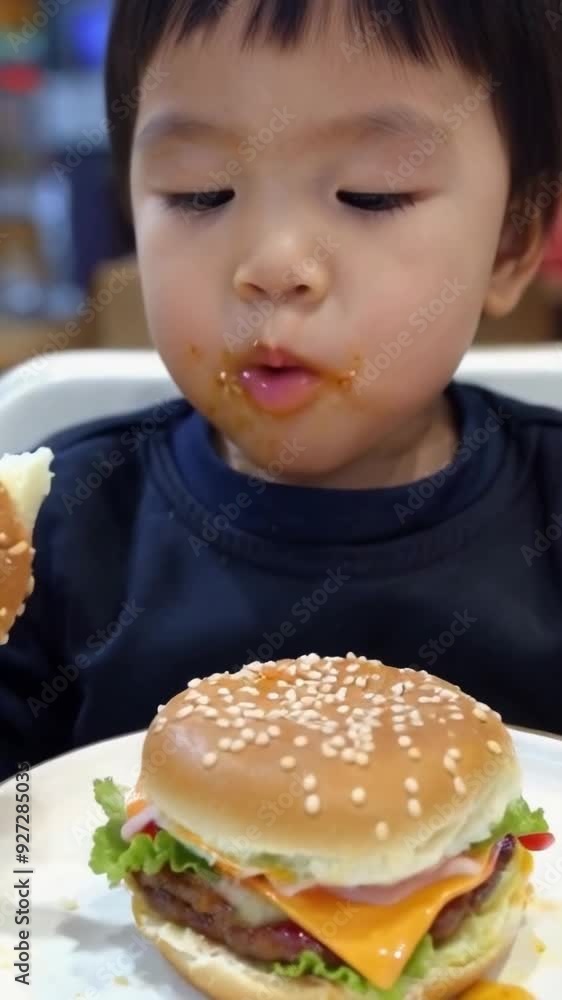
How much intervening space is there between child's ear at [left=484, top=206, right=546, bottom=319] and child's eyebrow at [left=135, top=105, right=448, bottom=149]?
0.26 meters

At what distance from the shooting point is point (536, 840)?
953 millimetres

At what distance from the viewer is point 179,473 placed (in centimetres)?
139

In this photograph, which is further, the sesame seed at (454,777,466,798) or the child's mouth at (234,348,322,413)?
the child's mouth at (234,348,322,413)

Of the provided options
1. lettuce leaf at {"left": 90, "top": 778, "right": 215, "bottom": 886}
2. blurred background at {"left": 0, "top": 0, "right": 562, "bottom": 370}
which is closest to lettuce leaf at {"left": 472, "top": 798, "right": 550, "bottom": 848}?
lettuce leaf at {"left": 90, "top": 778, "right": 215, "bottom": 886}

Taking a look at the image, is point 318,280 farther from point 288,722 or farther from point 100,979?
point 100,979

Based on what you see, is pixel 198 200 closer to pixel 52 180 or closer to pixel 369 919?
pixel 369 919

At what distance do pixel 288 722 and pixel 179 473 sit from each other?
1.81 ft

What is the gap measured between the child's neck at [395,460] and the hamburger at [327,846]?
0.47 meters

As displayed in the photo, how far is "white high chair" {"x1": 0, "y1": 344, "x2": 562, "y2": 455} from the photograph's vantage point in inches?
69.2

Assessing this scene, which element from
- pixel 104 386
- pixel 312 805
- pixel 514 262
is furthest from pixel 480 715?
pixel 104 386

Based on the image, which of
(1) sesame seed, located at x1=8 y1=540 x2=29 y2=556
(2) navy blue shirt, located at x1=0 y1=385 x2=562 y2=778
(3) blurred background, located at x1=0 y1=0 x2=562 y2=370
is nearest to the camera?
(1) sesame seed, located at x1=8 y1=540 x2=29 y2=556

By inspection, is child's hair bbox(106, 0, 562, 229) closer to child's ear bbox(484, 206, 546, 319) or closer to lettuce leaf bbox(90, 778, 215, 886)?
child's ear bbox(484, 206, 546, 319)

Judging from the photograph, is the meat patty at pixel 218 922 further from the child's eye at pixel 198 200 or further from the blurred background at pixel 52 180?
the blurred background at pixel 52 180

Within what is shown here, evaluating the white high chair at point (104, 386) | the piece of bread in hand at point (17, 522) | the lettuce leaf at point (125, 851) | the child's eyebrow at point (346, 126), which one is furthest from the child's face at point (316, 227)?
the white high chair at point (104, 386)
